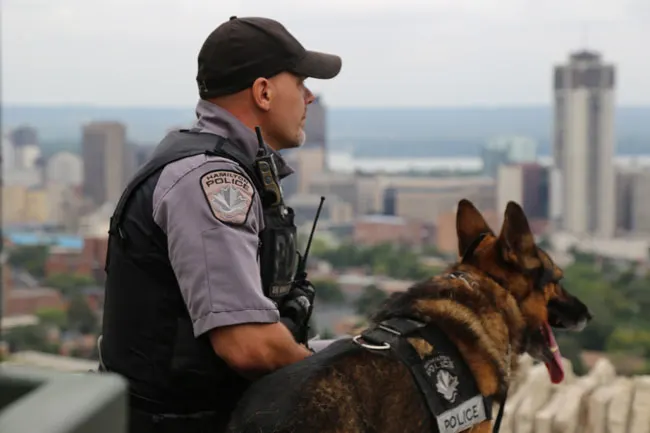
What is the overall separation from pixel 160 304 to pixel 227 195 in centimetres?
23

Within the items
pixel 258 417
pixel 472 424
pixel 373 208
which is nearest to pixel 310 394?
pixel 258 417

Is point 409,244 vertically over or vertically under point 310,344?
under

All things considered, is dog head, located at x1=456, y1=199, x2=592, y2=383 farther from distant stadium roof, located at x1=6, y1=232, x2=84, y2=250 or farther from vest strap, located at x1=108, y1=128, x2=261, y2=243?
distant stadium roof, located at x1=6, y1=232, x2=84, y2=250

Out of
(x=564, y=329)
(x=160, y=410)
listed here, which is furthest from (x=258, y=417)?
(x=564, y=329)

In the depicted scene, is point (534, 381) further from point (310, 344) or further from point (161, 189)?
point (161, 189)

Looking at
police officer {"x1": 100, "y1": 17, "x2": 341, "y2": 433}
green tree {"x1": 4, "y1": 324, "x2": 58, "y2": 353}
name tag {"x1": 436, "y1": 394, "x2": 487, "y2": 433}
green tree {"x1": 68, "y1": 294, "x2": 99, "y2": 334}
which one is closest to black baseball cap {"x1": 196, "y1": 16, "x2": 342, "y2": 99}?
police officer {"x1": 100, "y1": 17, "x2": 341, "y2": 433}

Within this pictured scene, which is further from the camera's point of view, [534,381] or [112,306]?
[534,381]

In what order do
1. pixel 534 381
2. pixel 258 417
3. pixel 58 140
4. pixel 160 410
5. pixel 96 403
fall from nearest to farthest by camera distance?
pixel 96 403 → pixel 258 417 → pixel 160 410 → pixel 534 381 → pixel 58 140

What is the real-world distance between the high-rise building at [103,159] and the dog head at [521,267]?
2222 inches

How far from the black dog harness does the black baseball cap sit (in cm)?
48

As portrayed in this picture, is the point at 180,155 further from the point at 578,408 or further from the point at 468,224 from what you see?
the point at 578,408

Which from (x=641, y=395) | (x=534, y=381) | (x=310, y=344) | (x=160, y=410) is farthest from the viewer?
(x=534, y=381)

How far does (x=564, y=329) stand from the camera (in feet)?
7.23

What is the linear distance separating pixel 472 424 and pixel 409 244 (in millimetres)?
48274
